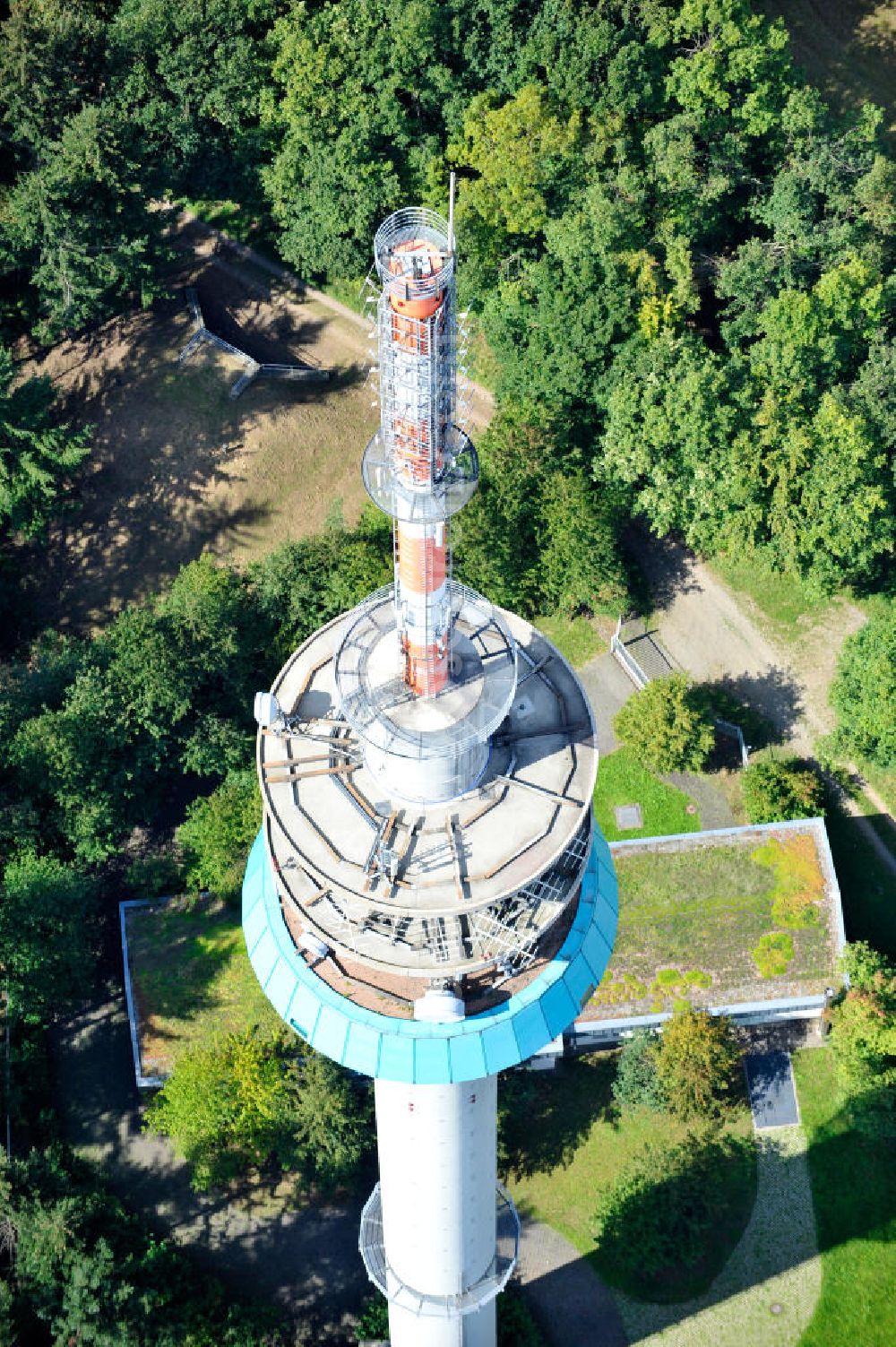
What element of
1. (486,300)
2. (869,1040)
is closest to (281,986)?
(869,1040)

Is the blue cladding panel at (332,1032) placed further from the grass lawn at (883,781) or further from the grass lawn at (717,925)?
the grass lawn at (883,781)

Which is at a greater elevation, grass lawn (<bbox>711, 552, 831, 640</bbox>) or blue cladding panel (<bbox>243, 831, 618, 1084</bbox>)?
grass lawn (<bbox>711, 552, 831, 640</bbox>)

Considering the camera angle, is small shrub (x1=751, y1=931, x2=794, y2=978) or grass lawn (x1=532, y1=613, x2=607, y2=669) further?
grass lawn (x1=532, y1=613, x2=607, y2=669)

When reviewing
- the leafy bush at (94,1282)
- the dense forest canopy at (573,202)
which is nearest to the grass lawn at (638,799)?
the dense forest canopy at (573,202)

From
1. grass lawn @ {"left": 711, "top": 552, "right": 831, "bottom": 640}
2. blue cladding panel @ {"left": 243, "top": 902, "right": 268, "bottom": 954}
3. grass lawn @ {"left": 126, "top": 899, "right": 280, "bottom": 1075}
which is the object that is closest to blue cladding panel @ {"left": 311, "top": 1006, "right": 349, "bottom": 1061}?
blue cladding panel @ {"left": 243, "top": 902, "right": 268, "bottom": 954}

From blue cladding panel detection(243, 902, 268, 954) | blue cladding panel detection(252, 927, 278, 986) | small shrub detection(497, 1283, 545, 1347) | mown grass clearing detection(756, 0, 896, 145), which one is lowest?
small shrub detection(497, 1283, 545, 1347)

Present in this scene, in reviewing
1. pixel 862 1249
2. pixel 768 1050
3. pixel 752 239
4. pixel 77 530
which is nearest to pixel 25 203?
pixel 77 530

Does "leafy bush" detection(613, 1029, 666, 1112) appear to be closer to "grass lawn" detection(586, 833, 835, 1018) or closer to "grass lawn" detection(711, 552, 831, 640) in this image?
"grass lawn" detection(586, 833, 835, 1018)

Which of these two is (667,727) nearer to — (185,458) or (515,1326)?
(515,1326)
